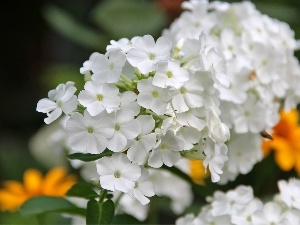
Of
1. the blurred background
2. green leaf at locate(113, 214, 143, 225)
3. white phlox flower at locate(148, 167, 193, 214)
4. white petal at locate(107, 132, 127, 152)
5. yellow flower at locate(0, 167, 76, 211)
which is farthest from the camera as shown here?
the blurred background

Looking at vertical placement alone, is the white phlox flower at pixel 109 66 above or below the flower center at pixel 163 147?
above

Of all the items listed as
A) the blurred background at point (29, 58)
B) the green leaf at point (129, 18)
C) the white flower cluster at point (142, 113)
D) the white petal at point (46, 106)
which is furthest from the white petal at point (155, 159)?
the blurred background at point (29, 58)

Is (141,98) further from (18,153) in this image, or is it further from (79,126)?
(18,153)

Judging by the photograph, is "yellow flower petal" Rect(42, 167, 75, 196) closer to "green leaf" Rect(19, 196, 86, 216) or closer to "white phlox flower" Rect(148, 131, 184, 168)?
"green leaf" Rect(19, 196, 86, 216)

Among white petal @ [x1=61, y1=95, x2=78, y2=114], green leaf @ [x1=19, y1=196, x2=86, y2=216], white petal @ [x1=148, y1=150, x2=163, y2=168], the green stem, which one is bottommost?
green leaf @ [x1=19, y1=196, x2=86, y2=216]

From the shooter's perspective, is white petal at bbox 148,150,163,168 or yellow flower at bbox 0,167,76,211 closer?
white petal at bbox 148,150,163,168

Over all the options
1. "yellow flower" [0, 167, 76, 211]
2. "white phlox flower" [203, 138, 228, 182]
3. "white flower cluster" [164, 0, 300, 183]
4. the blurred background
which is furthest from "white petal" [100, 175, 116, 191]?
the blurred background

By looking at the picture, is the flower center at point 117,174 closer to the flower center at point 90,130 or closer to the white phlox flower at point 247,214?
the flower center at point 90,130
